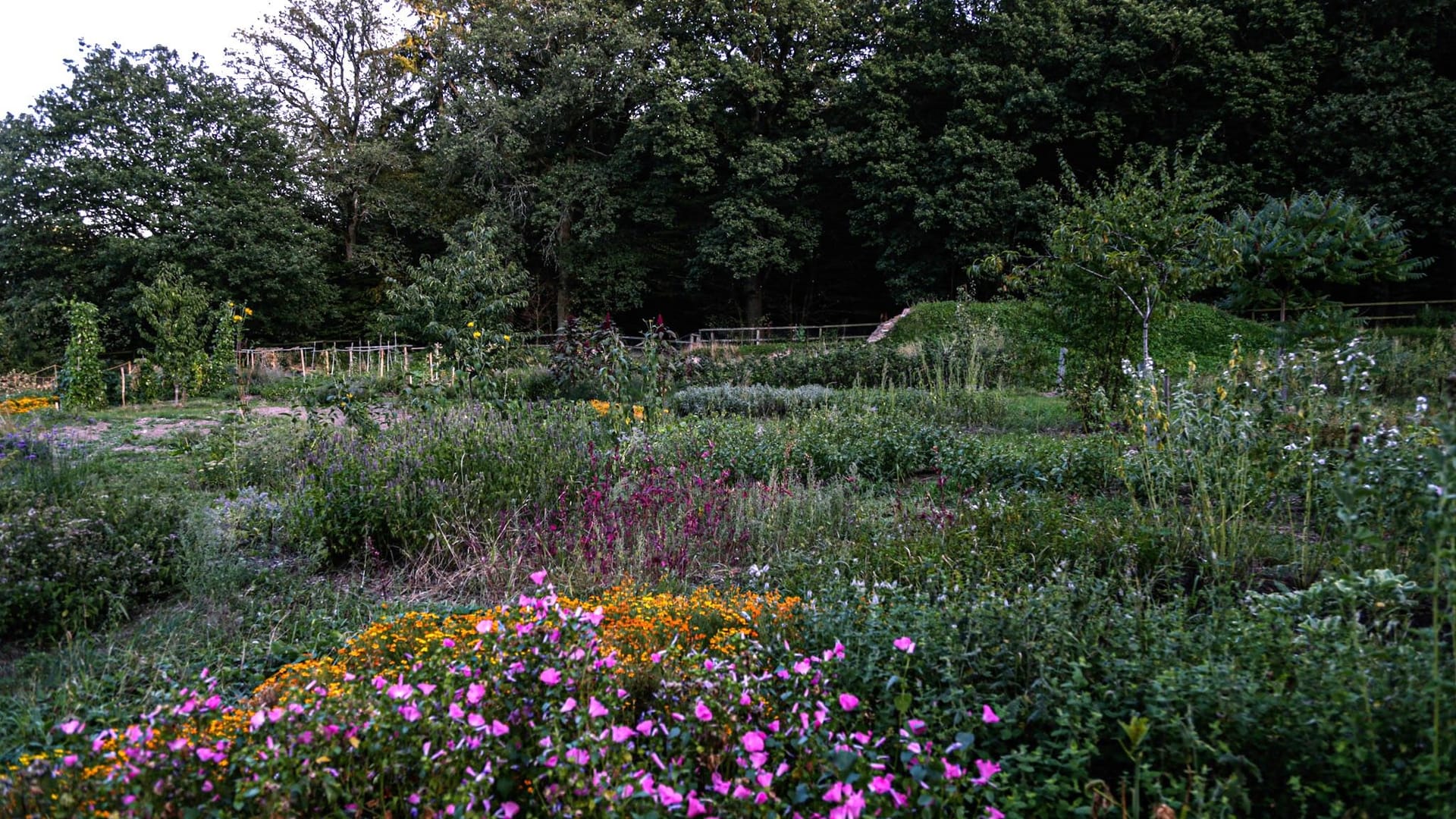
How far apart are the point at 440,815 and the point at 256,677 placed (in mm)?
1737

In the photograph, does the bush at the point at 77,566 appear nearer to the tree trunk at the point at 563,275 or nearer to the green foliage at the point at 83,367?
the green foliage at the point at 83,367

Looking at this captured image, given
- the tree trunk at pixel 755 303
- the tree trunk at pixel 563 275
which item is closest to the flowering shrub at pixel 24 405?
the tree trunk at pixel 563 275

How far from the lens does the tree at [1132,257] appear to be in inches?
293

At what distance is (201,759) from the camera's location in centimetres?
175

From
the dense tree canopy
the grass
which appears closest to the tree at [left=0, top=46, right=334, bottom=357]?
the dense tree canopy

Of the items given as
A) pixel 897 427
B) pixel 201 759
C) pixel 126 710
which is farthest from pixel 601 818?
pixel 897 427

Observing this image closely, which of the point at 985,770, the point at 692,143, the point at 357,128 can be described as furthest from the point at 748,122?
the point at 985,770

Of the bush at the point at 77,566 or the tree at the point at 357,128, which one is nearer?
the bush at the point at 77,566

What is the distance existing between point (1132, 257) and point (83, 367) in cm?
1621

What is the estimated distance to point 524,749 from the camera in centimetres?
196

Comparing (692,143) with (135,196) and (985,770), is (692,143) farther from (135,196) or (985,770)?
(985,770)

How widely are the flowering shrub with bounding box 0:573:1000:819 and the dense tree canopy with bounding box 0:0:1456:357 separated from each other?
20668 mm

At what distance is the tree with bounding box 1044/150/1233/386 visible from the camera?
7438mm

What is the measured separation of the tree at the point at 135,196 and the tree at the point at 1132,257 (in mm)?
25195
